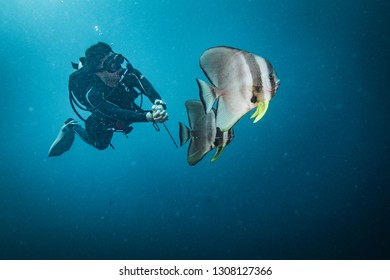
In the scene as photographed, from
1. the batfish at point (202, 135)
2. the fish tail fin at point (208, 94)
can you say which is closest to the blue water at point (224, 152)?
the batfish at point (202, 135)

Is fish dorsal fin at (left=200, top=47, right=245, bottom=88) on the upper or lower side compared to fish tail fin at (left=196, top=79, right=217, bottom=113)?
upper

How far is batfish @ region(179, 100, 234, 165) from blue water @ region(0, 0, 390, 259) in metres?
12.4

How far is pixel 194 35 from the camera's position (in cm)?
1734

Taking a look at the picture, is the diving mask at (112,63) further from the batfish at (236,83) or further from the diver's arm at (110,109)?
the batfish at (236,83)

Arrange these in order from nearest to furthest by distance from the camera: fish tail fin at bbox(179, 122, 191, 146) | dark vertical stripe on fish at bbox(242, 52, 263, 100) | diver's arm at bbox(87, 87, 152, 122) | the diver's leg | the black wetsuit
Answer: dark vertical stripe on fish at bbox(242, 52, 263, 100), fish tail fin at bbox(179, 122, 191, 146), diver's arm at bbox(87, 87, 152, 122), the black wetsuit, the diver's leg

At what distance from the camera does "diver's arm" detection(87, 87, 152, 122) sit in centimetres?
406

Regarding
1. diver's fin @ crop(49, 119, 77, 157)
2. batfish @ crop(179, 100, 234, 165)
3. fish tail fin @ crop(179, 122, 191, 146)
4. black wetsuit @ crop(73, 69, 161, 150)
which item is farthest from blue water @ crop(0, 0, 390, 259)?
batfish @ crop(179, 100, 234, 165)

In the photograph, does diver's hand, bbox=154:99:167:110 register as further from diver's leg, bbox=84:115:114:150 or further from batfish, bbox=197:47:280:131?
batfish, bbox=197:47:280:131

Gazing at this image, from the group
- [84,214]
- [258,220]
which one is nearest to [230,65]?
[258,220]

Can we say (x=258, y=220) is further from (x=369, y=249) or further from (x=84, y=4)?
(x=84, y=4)

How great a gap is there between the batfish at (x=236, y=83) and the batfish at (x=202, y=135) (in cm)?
34

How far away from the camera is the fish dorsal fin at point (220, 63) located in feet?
5.25

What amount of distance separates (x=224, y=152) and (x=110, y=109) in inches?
538

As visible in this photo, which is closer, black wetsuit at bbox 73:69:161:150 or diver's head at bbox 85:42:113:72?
black wetsuit at bbox 73:69:161:150
